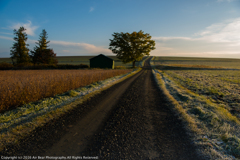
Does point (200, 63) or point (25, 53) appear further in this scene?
point (200, 63)

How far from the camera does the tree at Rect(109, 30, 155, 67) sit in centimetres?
5362

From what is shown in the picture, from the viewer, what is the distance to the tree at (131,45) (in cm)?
5362

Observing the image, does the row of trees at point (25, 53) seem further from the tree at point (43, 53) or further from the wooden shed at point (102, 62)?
the wooden shed at point (102, 62)

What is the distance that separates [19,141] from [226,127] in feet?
20.7

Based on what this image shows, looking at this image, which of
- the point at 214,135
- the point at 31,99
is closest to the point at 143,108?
the point at 214,135

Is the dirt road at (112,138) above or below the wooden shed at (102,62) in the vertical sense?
below

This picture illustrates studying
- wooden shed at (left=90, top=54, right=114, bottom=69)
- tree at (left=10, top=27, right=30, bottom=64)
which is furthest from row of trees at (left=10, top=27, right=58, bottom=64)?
wooden shed at (left=90, top=54, right=114, bottom=69)

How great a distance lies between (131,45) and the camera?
54.3 m

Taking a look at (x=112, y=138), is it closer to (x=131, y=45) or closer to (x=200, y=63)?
(x=131, y=45)

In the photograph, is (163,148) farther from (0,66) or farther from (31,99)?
(0,66)

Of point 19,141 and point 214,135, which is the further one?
point 214,135

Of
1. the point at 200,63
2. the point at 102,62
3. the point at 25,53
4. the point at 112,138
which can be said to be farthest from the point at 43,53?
the point at 200,63

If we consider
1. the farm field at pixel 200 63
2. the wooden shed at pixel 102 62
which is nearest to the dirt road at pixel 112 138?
the wooden shed at pixel 102 62

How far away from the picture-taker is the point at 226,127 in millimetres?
4234
